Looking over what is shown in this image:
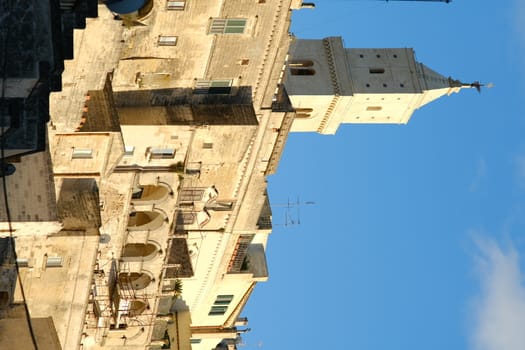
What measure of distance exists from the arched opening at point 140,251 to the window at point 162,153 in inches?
194

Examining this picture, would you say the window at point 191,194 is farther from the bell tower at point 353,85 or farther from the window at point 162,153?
the bell tower at point 353,85

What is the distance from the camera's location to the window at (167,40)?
45250 mm

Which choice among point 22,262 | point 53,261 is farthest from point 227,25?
point 22,262

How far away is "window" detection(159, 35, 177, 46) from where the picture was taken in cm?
4525

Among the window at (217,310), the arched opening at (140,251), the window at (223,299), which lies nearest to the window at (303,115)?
the window at (223,299)

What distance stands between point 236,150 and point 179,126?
3.54 meters

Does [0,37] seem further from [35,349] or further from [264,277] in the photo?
[264,277]

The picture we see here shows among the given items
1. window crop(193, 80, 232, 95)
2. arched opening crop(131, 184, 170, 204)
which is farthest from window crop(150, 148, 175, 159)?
window crop(193, 80, 232, 95)

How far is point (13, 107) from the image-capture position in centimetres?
3177

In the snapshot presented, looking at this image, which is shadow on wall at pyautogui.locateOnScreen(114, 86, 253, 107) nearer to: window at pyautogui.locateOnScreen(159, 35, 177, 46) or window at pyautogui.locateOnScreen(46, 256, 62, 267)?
window at pyautogui.locateOnScreen(159, 35, 177, 46)

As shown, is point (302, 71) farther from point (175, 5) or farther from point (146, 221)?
point (175, 5)

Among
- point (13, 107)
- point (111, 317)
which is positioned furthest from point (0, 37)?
point (111, 317)

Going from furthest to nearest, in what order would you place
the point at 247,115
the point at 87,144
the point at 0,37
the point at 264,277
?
1. the point at 264,277
2. the point at 247,115
3. the point at 87,144
4. the point at 0,37

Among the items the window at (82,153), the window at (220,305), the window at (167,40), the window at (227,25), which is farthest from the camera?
the window at (220,305)
